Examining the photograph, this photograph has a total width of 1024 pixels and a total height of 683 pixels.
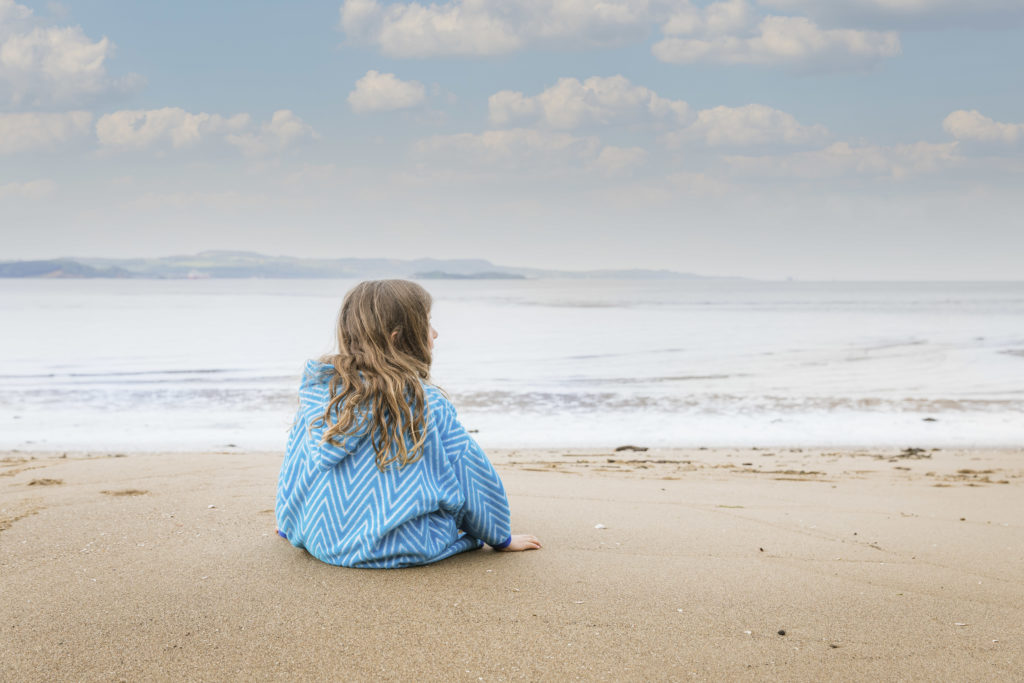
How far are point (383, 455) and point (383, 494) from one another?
0.54 feet

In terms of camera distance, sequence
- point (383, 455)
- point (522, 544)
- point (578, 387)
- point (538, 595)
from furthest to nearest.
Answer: point (578, 387) → point (522, 544) → point (383, 455) → point (538, 595)

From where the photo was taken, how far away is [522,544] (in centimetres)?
348

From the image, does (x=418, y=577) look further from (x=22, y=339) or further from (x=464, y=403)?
(x=22, y=339)

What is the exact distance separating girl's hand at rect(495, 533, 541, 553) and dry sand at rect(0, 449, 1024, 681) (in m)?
0.04

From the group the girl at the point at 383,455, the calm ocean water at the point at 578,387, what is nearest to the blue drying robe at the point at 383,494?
the girl at the point at 383,455

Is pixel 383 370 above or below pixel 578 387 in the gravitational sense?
above

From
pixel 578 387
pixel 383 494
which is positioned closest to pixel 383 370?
pixel 383 494

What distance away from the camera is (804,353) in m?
17.8

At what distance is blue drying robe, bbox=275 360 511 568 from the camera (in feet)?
10.2

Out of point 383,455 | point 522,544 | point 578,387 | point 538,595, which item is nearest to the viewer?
point 538,595

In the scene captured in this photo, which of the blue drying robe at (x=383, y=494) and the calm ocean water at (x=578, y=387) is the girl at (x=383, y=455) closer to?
the blue drying robe at (x=383, y=494)

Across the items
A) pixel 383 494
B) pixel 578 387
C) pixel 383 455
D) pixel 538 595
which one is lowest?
pixel 578 387

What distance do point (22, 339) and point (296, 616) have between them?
21652mm

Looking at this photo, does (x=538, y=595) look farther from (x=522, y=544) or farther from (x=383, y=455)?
(x=383, y=455)
